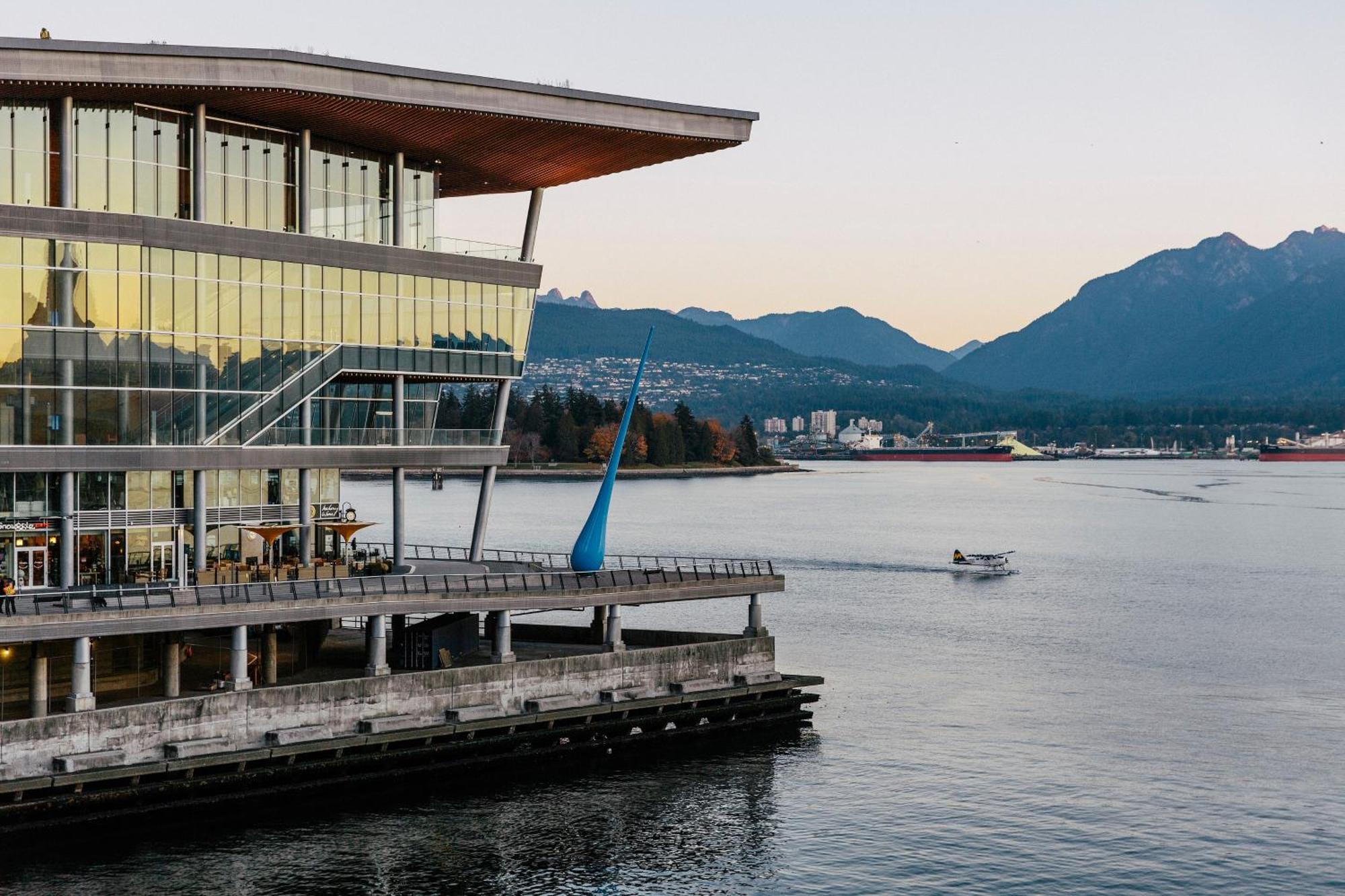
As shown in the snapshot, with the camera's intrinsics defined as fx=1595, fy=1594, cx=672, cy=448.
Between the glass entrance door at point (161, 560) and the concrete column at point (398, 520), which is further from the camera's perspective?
the concrete column at point (398, 520)

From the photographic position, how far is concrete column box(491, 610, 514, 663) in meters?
58.6

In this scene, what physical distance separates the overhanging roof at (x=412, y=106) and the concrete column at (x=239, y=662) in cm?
1905

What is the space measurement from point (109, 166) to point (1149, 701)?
51.9m

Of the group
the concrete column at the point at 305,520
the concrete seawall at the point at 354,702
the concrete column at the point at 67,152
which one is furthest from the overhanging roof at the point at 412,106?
the concrete seawall at the point at 354,702

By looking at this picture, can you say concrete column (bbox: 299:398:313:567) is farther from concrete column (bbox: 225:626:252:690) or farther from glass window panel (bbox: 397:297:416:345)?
concrete column (bbox: 225:626:252:690)

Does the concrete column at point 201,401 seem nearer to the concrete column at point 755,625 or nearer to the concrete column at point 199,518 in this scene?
the concrete column at point 199,518

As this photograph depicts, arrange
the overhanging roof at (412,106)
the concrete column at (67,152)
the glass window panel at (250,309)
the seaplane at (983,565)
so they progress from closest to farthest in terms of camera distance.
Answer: the overhanging roof at (412,106) → the concrete column at (67,152) → the glass window panel at (250,309) → the seaplane at (983,565)

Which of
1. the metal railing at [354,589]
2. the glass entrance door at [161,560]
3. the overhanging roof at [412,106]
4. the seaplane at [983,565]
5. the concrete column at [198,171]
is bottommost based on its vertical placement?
the seaplane at [983,565]

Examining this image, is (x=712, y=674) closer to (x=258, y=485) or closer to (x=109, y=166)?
(x=258, y=485)

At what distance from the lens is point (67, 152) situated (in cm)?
5475

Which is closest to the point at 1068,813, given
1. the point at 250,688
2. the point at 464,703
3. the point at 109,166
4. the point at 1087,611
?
the point at 464,703

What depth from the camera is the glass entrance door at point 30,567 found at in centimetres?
5422

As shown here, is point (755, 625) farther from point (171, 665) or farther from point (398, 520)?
point (171, 665)

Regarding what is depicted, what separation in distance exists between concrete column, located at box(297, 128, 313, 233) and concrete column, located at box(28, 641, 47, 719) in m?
20.1
